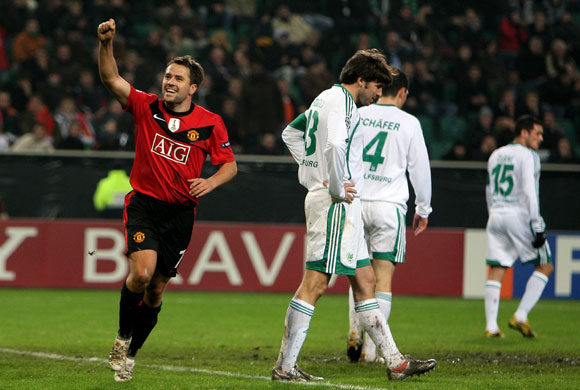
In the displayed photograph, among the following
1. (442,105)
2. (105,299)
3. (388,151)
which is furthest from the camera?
(442,105)

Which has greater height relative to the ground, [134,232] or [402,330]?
[134,232]

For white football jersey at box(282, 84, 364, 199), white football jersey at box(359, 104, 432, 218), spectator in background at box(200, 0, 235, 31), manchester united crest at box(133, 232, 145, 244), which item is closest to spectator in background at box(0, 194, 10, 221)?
spectator in background at box(200, 0, 235, 31)

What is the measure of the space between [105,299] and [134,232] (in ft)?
22.3

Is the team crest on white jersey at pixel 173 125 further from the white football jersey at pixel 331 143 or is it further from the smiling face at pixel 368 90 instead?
the smiling face at pixel 368 90

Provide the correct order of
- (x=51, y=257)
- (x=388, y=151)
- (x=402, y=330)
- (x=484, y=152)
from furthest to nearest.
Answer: (x=484, y=152) < (x=51, y=257) < (x=402, y=330) < (x=388, y=151)

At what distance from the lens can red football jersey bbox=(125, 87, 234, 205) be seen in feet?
20.4

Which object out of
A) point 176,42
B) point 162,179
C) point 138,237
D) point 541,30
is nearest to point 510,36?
point 541,30

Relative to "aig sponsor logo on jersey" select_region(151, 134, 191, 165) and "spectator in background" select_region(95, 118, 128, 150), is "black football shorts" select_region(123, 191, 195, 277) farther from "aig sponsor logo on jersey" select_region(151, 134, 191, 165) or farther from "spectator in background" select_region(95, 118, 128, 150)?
"spectator in background" select_region(95, 118, 128, 150)

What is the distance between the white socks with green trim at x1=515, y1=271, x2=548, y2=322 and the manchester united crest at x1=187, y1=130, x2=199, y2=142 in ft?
15.6

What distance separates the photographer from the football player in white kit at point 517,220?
9578 mm

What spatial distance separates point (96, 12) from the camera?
59.8 ft

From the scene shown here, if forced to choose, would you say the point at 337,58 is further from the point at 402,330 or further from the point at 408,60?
the point at 402,330

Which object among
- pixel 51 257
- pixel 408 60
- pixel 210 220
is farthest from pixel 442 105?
pixel 51 257

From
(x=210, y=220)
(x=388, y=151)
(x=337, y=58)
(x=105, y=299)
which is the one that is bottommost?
(x=105, y=299)
